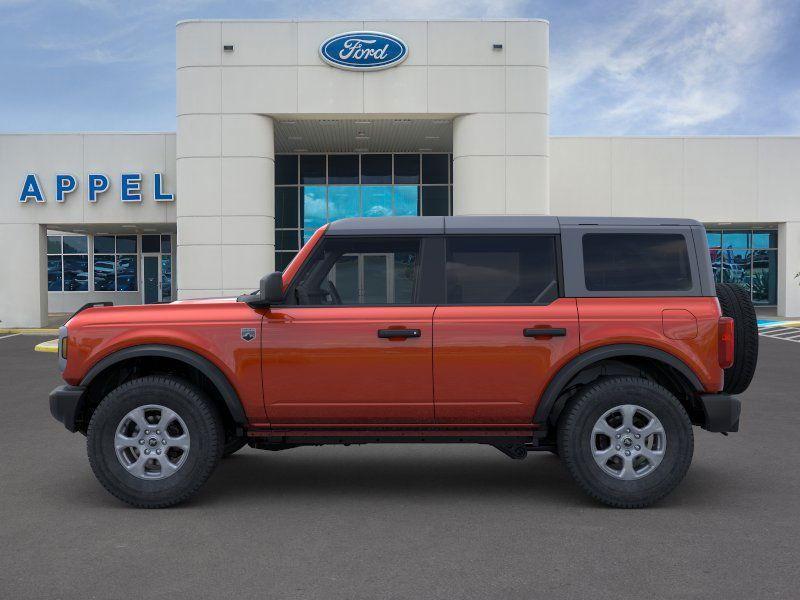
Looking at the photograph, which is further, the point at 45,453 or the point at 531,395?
the point at 45,453

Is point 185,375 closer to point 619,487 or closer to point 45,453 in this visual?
point 45,453

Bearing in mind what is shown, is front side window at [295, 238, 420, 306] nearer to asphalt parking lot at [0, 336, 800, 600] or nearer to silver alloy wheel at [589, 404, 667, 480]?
asphalt parking lot at [0, 336, 800, 600]

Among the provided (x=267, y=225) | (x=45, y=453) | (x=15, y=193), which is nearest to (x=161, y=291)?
(x=15, y=193)

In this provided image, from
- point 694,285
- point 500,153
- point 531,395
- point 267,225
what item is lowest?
point 531,395

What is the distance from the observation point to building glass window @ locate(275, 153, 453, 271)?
27219 mm

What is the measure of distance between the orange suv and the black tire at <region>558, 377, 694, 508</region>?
0.4 inches

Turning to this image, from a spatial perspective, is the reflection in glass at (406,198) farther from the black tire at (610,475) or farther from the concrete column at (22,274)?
the black tire at (610,475)

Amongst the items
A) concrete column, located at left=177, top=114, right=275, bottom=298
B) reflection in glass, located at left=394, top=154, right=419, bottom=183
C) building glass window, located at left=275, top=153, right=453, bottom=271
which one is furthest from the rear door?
reflection in glass, located at left=394, top=154, right=419, bottom=183

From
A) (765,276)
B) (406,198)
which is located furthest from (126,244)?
(765,276)

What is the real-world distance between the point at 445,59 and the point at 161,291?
18293mm

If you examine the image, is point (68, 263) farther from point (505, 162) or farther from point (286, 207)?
point (505, 162)

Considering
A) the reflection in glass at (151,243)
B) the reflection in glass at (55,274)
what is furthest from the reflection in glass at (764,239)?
the reflection in glass at (55,274)

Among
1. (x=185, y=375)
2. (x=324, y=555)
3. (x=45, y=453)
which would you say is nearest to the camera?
(x=324, y=555)

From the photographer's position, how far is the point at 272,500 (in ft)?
17.9
